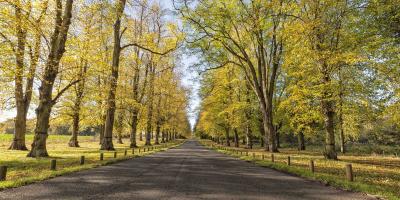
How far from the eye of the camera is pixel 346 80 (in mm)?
22078

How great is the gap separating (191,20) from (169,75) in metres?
23.0

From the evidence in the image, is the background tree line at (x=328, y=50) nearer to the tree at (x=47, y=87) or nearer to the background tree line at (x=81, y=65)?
the background tree line at (x=81, y=65)

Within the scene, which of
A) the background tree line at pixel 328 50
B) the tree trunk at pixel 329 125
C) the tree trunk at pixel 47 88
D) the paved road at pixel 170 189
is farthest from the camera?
the tree trunk at pixel 329 125

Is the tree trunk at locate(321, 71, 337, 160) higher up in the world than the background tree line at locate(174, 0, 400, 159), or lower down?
lower down

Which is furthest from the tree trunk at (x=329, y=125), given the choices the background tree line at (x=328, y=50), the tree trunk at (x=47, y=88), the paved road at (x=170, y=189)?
the tree trunk at (x=47, y=88)

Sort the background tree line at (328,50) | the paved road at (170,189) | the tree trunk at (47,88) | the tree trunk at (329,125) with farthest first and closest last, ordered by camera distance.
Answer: the tree trunk at (329,125) < the tree trunk at (47,88) < the background tree line at (328,50) < the paved road at (170,189)

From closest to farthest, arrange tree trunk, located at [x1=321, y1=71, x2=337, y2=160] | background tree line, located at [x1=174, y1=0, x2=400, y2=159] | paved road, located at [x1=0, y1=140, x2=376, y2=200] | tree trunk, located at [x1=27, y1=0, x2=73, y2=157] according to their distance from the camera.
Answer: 1. paved road, located at [x1=0, y1=140, x2=376, y2=200]
2. background tree line, located at [x1=174, y1=0, x2=400, y2=159]
3. tree trunk, located at [x1=27, y1=0, x2=73, y2=157]
4. tree trunk, located at [x1=321, y1=71, x2=337, y2=160]

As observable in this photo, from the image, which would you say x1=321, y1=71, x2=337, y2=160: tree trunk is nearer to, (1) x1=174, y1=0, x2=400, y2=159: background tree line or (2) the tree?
(1) x1=174, y1=0, x2=400, y2=159: background tree line

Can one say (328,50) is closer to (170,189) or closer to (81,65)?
(170,189)

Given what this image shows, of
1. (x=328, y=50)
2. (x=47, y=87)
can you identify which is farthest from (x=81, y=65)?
(x=328, y=50)

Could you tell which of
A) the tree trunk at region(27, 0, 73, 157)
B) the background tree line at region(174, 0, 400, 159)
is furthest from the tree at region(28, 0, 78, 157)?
the background tree line at region(174, 0, 400, 159)

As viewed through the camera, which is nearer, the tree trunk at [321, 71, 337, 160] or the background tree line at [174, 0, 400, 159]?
the background tree line at [174, 0, 400, 159]

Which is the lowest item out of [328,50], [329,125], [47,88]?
[329,125]

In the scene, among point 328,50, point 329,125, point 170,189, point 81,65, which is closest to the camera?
point 170,189
